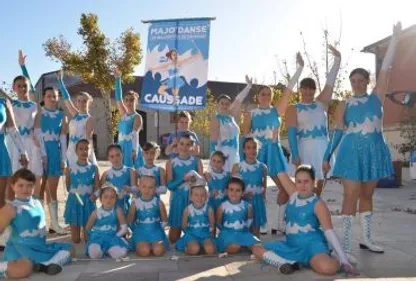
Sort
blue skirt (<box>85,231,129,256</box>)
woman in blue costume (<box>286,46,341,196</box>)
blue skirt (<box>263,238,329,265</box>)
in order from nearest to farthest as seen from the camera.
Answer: blue skirt (<box>263,238,329,265</box>) < blue skirt (<box>85,231,129,256</box>) < woman in blue costume (<box>286,46,341,196</box>)

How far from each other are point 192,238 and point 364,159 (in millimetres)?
1966

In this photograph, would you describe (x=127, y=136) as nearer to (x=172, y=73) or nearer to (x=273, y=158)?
(x=172, y=73)

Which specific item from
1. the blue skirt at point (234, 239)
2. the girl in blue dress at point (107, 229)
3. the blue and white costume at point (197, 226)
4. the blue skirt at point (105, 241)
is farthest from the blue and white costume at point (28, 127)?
the blue skirt at point (234, 239)

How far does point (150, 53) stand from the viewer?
7.22m

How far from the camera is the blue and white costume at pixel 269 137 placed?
595 cm

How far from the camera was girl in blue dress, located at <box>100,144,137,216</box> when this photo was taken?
19.0 ft

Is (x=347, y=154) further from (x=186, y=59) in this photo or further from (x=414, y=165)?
(x=414, y=165)

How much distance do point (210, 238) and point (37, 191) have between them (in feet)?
7.72

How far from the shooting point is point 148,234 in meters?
5.21

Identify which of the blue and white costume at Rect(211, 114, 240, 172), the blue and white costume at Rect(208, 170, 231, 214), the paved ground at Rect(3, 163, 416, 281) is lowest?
the paved ground at Rect(3, 163, 416, 281)

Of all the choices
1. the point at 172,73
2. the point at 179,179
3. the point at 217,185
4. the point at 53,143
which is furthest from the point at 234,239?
the point at 172,73

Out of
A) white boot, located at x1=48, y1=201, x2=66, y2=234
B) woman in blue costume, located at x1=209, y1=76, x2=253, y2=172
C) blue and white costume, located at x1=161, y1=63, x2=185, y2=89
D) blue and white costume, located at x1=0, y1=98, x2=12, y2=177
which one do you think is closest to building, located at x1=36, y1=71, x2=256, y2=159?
blue and white costume, located at x1=161, y1=63, x2=185, y2=89

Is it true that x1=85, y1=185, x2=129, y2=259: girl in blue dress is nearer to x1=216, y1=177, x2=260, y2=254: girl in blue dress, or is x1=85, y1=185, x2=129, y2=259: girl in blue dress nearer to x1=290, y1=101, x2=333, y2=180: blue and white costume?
x1=216, y1=177, x2=260, y2=254: girl in blue dress

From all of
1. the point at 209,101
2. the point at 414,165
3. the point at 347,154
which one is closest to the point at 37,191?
the point at 347,154
